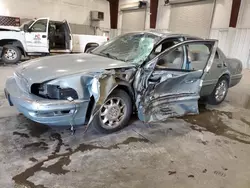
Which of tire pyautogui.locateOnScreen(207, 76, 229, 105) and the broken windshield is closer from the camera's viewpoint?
the broken windshield

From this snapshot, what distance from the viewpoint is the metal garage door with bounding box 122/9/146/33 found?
1549 centimetres

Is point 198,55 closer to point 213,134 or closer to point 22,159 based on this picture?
point 213,134

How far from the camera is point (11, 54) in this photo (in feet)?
26.0

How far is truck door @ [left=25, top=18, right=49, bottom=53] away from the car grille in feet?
19.8

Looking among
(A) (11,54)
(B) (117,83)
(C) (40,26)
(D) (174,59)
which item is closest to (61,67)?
(B) (117,83)

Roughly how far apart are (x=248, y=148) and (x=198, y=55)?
6.26 ft

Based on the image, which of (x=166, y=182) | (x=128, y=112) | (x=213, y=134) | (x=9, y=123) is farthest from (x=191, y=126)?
(x=9, y=123)

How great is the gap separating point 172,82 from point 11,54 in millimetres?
6950

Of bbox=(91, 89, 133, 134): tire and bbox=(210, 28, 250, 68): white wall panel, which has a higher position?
bbox=(210, 28, 250, 68): white wall panel

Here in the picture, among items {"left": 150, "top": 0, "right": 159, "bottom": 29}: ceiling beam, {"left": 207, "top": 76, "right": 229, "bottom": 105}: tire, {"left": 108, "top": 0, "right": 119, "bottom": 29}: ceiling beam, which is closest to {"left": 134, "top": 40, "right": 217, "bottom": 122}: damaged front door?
{"left": 207, "top": 76, "right": 229, "bottom": 105}: tire

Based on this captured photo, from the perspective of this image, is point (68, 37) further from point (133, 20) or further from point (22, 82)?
point (133, 20)

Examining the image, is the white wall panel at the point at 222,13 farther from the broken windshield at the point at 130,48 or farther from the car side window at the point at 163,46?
the broken windshield at the point at 130,48

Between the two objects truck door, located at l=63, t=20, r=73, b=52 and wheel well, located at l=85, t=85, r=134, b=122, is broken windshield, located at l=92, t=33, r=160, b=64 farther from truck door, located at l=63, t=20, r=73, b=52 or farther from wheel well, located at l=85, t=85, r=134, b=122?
truck door, located at l=63, t=20, r=73, b=52

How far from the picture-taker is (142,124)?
347 centimetres
